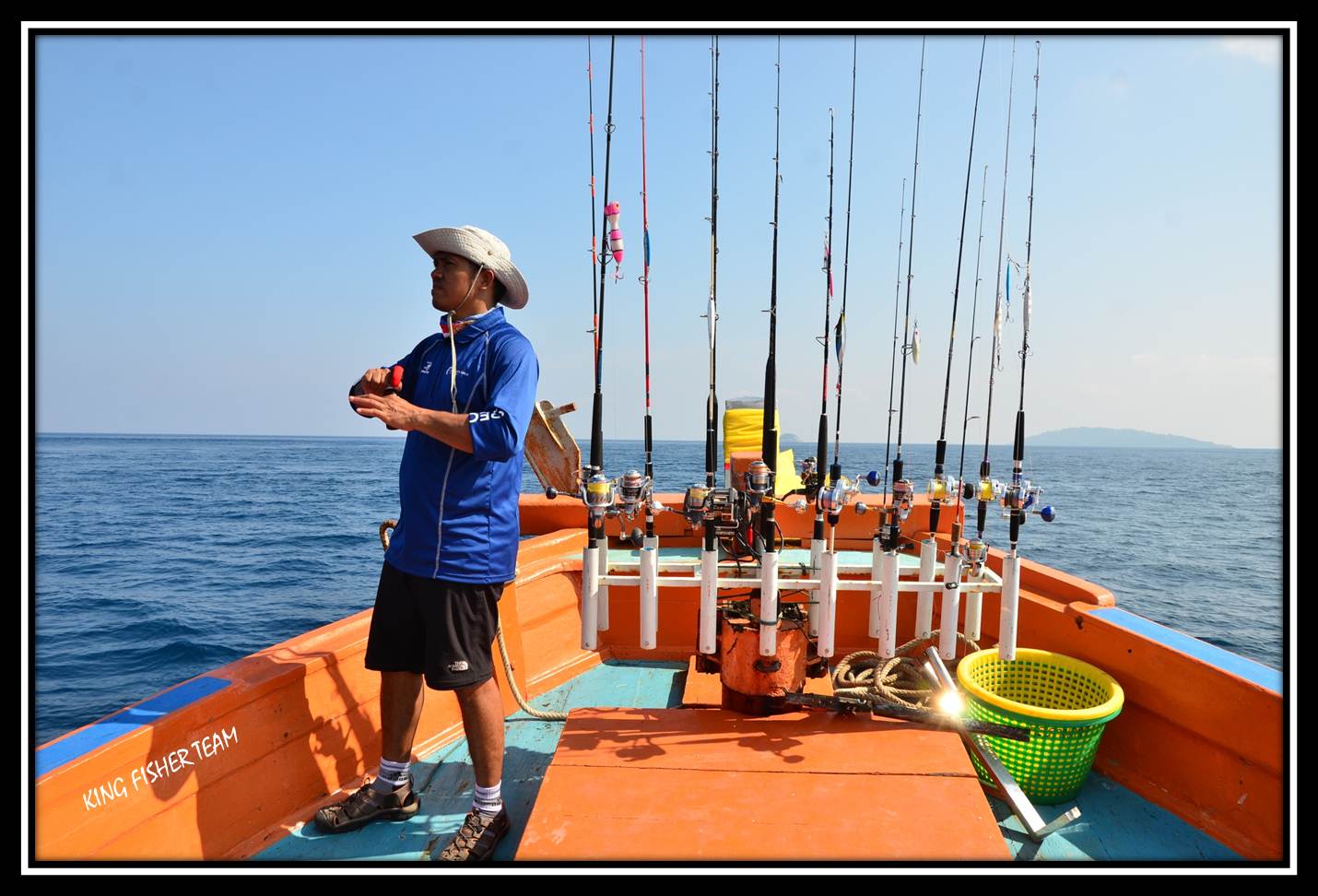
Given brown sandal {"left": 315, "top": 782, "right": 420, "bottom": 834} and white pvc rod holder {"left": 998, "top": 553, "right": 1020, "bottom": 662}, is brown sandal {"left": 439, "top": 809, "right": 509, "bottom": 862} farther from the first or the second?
white pvc rod holder {"left": 998, "top": 553, "right": 1020, "bottom": 662}

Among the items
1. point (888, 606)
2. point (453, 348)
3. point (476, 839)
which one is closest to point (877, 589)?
point (888, 606)

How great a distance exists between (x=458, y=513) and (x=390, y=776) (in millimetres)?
955

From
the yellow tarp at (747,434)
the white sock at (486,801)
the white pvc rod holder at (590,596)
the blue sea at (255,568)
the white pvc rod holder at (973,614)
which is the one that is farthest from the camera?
the blue sea at (255,568)

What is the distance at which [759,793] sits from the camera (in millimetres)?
2051

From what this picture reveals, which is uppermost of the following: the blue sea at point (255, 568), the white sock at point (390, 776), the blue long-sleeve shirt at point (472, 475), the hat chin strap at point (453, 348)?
the hat chin strap at point (453, 348)

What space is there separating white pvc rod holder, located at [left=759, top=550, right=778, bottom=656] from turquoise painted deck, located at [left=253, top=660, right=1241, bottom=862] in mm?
901

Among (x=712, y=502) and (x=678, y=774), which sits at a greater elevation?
(x=712, y=502)

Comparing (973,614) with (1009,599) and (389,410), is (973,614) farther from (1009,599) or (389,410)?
(389,410)

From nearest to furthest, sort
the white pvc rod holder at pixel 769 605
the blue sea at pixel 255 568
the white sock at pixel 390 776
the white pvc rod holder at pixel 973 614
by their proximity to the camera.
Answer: the white sock at pixel 390 776 < the white pvc rod holder at pixel 769 605 < the white pvc rod holder at pixel 973 614 < the blue sea at pixel 255 568

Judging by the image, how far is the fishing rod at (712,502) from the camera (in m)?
2.52

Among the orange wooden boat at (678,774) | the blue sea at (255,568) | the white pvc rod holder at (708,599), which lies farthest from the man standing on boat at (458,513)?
the blue sea at (255,568)

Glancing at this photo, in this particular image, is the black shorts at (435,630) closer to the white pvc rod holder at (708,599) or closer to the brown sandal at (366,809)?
the brown sandal at (366,809)

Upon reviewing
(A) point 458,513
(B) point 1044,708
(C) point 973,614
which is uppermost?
(A) point 458,513

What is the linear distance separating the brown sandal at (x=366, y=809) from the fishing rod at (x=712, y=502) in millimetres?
1084
